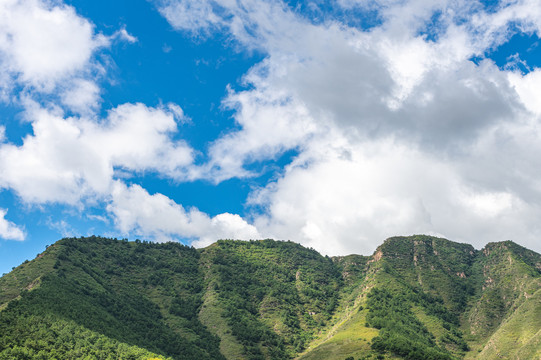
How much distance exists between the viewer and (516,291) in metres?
182

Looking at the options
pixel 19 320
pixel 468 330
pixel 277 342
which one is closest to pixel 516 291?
pixel 468 330

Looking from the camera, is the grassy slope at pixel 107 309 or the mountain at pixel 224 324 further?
the grassy slope at pixel 107 309

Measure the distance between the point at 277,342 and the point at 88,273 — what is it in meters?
93.9

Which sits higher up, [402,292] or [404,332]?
[402,292]

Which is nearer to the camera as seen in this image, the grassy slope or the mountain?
the mountain

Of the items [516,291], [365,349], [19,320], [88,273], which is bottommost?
[365,349]

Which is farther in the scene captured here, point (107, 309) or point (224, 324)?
point (224, 324)

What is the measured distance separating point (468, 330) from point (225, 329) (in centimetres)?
11181

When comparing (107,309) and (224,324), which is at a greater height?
(107,309)

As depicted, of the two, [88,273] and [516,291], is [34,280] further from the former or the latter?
[516,291]

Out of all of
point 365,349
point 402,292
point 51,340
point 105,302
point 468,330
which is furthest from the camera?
point 402,292

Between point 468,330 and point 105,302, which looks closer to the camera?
point 105,302

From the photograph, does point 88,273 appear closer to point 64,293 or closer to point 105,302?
point 105,302

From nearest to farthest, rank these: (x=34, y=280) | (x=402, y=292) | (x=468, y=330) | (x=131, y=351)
A: (x=131, y=351), (x=34, y=280), (x=468, y=330), (x=402, y=292)
